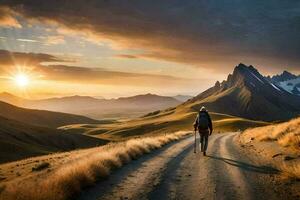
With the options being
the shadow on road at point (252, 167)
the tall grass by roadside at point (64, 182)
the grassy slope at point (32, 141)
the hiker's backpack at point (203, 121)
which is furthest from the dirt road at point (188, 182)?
the grassy slope at point (32, 141)

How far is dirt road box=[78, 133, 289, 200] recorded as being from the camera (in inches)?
455

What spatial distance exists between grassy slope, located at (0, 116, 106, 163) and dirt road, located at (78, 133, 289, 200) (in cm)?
5299

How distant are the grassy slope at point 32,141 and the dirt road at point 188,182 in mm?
52991

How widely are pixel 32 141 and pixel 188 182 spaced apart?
270ft

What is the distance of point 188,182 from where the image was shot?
541 inches

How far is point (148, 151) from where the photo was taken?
1001 inches

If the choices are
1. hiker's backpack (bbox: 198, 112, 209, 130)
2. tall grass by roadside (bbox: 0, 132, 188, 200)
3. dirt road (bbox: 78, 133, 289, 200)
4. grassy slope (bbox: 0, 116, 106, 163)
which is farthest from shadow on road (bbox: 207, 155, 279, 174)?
grassy slope (bbox: 0, 116, 106, 163)

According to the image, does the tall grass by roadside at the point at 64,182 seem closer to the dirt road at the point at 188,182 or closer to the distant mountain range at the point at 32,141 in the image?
the dirt road at the point at 188,182

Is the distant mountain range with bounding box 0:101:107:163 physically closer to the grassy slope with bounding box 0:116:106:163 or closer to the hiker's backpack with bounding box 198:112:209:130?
the grassy slope with bounding box 0:116:106:163

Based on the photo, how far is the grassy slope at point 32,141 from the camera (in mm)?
69625

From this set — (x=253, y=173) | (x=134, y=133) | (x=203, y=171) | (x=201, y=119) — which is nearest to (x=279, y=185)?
(x=253, y=173)

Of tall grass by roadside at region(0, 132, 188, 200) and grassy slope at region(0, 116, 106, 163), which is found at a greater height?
tall grass by roadside at region(0, 132, 188, 200)

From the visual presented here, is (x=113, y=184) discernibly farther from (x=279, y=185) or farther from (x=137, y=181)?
(x=279, y=185)

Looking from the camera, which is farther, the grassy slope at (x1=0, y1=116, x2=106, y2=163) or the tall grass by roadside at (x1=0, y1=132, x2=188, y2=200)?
the grassy slope at (x1=0, y1=116, x2=106, y2=163)
